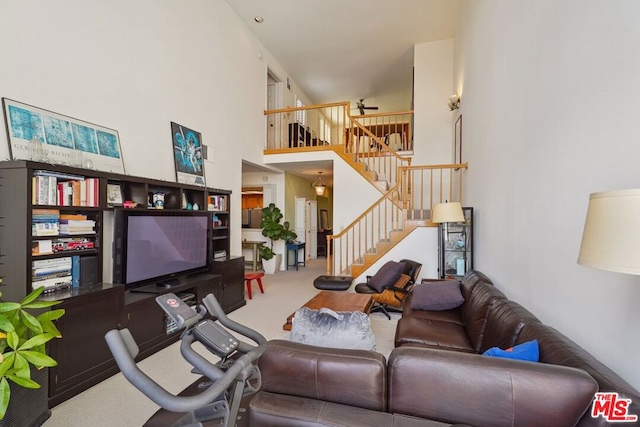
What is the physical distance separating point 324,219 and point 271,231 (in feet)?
16.3

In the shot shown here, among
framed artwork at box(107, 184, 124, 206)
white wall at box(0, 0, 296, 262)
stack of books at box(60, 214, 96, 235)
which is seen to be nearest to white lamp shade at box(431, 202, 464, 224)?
white wall at box(0, 0, 296, 262)

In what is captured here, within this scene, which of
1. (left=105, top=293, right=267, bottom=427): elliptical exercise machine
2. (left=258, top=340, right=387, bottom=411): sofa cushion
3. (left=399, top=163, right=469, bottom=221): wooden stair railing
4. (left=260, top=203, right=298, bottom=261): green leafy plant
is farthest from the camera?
(left=260, top=203, right=298, bottom=261): green leafy plant

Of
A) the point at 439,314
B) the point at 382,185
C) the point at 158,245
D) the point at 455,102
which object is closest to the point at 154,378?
the point at 158,245

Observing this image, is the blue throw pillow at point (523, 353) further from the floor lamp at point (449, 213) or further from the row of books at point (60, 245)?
the row of books at point (60, 245)

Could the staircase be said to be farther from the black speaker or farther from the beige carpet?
the black speaker

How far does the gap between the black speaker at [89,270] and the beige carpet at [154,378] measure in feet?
2.84

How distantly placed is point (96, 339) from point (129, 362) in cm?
243

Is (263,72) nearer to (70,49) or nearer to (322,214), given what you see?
(70,49)

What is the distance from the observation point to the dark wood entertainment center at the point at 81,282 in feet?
7.09

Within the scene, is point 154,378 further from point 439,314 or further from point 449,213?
point 449,213

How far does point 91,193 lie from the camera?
2670mm

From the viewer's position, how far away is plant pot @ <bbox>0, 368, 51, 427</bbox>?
5.56ft

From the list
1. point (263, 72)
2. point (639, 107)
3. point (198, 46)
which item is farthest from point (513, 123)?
point (263, 72)

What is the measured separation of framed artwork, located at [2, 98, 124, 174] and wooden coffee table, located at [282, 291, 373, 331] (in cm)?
258
